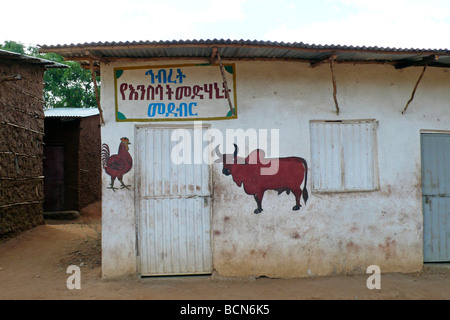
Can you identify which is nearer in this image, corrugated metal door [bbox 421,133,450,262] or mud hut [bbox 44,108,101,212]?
corrugated metal door [bbox 421,133,450,262]

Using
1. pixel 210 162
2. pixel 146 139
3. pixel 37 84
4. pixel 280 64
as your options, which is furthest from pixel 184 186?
pixel 37 84

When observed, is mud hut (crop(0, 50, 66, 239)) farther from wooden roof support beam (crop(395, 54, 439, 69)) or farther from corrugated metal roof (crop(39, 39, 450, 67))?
wooden roof support beam (crop(395, 54, 439, 69))

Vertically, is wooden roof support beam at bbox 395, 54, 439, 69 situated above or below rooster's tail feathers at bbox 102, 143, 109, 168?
above

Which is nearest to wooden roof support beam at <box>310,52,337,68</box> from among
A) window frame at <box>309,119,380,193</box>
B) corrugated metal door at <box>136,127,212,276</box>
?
window frame at <box>309,119,380,193</box>

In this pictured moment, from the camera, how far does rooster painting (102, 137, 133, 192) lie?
5512 millimetres

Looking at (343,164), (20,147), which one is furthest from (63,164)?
(343,164)

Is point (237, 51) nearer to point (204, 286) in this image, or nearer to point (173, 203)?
point (173, 203)

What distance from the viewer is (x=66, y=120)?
38.1 feet

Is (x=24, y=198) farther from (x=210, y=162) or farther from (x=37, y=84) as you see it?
(x=210, y=162)

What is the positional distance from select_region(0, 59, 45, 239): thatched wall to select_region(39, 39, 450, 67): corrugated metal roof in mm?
3095

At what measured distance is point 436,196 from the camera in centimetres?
605

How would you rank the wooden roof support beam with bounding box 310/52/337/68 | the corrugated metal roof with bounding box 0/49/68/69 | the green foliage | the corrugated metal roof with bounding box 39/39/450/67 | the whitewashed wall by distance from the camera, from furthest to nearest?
the green foliage
the corrugated metal roof with bounding box 0/49/68/69
the whitewashed wall
the wooden roof support beam with bounding box 310/52/337/68
the corrugated metal roof with bounding box 39/39/450/67

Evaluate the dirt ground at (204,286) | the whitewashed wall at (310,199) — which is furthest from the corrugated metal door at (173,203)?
the dirt ground at (204,286)
